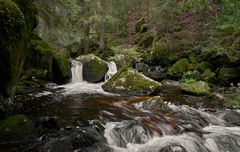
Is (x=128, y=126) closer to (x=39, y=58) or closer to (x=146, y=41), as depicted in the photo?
(x=39, y=58)

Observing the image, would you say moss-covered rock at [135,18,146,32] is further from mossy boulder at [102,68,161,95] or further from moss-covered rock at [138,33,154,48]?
mossy boulder at [102,68,161,95]

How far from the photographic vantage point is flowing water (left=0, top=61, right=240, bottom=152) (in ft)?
23.2

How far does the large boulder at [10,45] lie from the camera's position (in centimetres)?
740

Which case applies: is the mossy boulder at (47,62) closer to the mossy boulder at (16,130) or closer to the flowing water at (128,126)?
the flowing water at (128,126)

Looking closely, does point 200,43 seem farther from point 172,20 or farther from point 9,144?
point 9,144

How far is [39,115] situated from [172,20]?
14.8 meters

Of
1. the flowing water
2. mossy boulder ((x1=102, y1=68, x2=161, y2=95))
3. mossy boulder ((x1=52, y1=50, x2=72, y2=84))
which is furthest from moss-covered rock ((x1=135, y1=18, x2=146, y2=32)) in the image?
the flowing water

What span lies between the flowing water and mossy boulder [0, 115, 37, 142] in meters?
0.26

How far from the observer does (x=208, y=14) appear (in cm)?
A: 2050

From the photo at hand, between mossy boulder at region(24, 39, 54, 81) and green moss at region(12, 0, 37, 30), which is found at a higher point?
green moss at region(12, 0, 37, 30)

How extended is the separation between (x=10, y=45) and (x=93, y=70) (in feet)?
33.7

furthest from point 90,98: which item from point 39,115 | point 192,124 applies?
point 192,124

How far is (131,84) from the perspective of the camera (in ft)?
46.7

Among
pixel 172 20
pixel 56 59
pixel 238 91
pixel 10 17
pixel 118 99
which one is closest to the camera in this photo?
pixel 10 17
